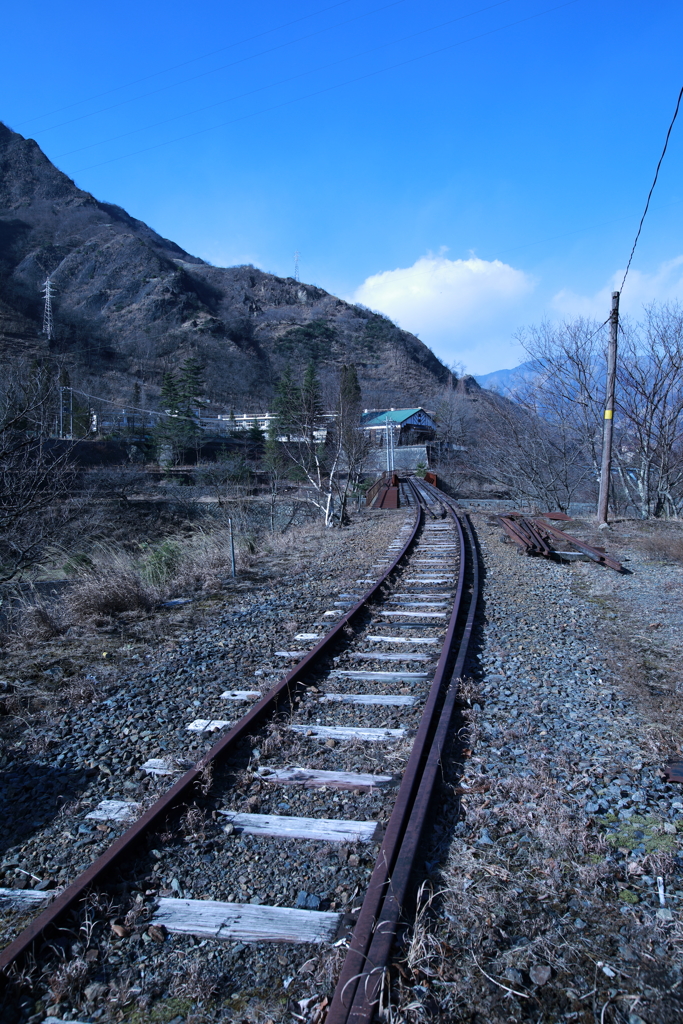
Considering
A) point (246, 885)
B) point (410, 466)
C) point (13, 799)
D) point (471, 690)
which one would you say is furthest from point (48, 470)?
point (410, 466)

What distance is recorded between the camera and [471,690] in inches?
182

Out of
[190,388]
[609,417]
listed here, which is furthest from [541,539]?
[190,388]

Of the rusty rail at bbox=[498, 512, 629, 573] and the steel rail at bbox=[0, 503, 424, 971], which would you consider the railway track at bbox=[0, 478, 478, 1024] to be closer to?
the steel rail at bbox=[0, 503, 424, 971]

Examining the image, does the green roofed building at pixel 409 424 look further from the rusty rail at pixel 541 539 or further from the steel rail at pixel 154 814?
the steel rail at pixel 154 814

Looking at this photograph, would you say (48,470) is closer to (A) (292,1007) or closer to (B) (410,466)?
(A) (292,1007)

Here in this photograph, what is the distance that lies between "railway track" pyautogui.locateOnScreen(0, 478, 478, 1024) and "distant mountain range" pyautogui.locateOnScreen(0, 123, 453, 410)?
87655mm

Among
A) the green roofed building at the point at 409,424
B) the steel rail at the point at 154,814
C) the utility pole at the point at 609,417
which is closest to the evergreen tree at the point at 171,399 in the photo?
the green roofed building at the point at 409,424

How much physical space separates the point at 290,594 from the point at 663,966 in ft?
20.6

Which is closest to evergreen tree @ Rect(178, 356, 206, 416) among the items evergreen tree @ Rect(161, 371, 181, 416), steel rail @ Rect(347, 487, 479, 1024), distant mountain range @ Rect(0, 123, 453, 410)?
evergreen tree @ Rect(161, 371, 181, 416)

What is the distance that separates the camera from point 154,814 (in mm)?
2975

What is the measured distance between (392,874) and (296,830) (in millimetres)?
629

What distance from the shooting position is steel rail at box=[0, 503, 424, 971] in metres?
2.25

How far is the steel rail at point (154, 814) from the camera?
225 centimetres

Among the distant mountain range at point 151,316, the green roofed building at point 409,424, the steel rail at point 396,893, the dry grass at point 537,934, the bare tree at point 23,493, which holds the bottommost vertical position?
the dry grass at point 537,934
